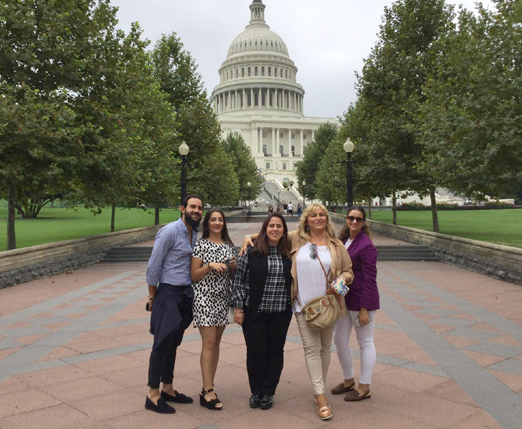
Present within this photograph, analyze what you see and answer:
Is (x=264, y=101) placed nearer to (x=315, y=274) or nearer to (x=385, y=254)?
(x=385, y=254)

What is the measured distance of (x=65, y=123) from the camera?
15.3 meters

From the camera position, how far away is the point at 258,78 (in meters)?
137

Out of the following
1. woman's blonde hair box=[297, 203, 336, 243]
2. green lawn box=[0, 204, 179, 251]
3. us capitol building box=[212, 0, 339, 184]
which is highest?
us capitol building box=[212, 0, 339, 184]

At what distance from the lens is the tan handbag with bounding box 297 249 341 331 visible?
4629mm

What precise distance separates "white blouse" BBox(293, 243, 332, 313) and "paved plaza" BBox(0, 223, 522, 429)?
3.64 ft

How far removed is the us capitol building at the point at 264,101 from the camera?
13350cm

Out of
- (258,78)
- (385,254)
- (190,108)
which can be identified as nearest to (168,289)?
(385,254)

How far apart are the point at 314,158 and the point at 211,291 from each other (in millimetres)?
65099

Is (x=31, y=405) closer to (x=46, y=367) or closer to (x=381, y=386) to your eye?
(x=46, y=367)

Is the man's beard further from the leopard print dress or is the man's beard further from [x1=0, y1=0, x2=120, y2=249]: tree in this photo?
[x1=0, y1=0, x2=120, y2=249]: tree

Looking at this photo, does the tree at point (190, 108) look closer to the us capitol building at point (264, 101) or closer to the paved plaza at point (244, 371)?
the paved plaza at point (244, 371)

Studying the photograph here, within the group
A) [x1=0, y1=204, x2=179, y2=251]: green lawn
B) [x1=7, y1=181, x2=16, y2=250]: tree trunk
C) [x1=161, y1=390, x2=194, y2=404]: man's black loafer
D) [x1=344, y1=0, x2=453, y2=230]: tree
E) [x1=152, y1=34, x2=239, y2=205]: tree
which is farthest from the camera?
[x1=152, y1=34, x2=239, y2=205]: tree

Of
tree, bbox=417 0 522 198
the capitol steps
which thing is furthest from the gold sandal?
the capitol steps

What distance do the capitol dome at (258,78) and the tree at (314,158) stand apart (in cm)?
7041
